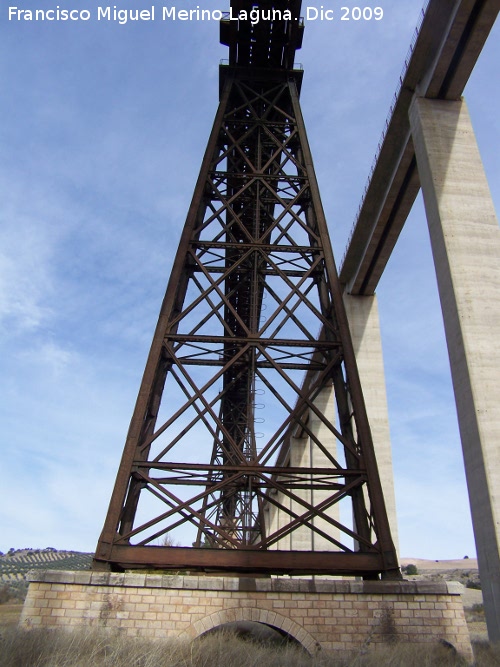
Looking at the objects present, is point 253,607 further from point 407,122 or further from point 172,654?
point 407,122

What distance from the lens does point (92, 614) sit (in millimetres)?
8211

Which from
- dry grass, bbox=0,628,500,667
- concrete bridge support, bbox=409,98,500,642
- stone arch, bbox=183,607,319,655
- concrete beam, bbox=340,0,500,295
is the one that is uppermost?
concrete beam, bbox=340,0,500,295

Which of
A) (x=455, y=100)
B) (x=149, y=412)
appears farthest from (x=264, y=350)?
(x=455, y=100)

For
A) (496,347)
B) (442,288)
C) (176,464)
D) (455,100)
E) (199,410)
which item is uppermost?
(455,100)

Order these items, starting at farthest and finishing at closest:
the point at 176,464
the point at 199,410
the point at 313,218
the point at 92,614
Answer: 1. the point at 313,218
2. the point at 199,410
3. the point at 176,464
4. the point at 92,614

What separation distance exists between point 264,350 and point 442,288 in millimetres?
4053

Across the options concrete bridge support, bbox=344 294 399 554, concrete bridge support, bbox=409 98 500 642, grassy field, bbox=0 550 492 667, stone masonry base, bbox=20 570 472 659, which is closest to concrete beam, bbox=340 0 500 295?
concrete bridge support, bbox=409 98 500 642

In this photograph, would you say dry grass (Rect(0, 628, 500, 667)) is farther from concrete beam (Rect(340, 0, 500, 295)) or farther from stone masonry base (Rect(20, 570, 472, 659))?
concrete beam (Rect(340, 0, 500, 295))

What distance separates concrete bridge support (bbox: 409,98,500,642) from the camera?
9594 mm

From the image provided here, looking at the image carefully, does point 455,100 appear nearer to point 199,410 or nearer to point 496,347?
point 496,347

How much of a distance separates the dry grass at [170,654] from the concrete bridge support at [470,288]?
2.22m

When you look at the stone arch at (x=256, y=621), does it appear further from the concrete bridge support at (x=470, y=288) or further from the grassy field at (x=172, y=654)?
the concrete bridge support at (x=470, y=288)

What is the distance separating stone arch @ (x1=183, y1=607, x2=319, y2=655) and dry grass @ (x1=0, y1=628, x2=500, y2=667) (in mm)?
177

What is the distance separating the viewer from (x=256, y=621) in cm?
819
